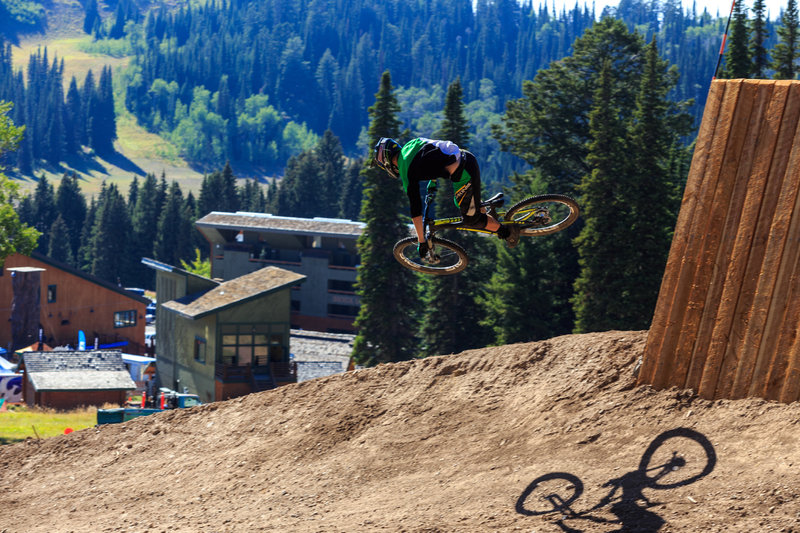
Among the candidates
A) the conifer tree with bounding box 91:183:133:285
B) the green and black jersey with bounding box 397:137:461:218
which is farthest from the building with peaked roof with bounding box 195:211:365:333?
the green and black jersey with bounding box 397:137:461:218

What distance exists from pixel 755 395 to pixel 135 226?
13781 centimetres

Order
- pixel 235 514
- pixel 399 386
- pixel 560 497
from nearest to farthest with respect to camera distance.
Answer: pixel 560 497 → pixel 235 514 → pixel 399 386

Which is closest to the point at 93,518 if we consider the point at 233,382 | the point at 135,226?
the point at 233,382

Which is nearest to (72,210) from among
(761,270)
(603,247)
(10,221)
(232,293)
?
(232,293)

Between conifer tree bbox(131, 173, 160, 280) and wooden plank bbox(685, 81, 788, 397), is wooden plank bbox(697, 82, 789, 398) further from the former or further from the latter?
conifer tree bbox(131, 173, 160, 280)

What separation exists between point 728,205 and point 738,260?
86 centimetres

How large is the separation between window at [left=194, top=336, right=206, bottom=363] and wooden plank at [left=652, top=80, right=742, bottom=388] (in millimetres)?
34346

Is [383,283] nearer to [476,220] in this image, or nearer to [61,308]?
[476,220]

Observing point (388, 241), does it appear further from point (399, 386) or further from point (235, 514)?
point (235, 514)

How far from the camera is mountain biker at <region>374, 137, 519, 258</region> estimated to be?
41.5ft

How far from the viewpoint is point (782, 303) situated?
12078mm

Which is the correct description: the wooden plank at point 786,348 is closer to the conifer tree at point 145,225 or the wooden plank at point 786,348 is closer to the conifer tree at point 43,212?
the conifer tree at point 145,225

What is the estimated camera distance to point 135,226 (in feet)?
463

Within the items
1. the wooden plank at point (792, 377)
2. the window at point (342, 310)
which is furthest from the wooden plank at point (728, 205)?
the window at point (342, 310)
